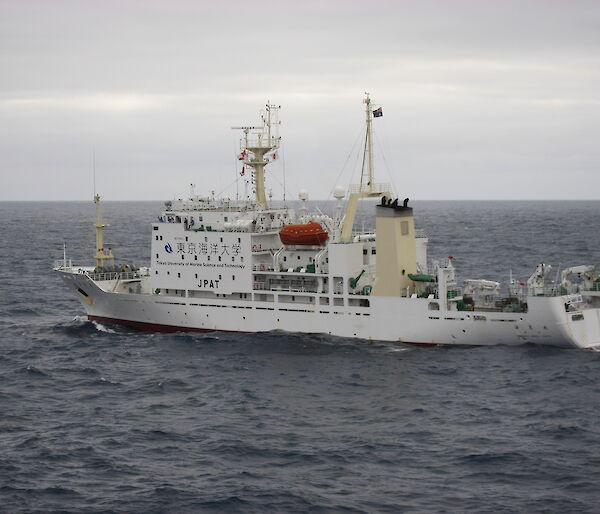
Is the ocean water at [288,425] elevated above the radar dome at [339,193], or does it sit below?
below

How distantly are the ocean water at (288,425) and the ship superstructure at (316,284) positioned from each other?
982mm

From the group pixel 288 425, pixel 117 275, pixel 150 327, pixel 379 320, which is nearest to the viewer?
pixel 288 425

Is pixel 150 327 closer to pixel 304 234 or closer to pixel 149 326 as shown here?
pixel 149 326

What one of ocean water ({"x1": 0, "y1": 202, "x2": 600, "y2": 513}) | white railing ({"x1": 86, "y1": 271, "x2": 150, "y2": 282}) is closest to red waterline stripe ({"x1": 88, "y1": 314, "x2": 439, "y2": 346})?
ocean water ({"x1": 0, "y1": 202, "x2": 600, "y2": 513})

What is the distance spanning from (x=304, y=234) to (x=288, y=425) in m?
13.9

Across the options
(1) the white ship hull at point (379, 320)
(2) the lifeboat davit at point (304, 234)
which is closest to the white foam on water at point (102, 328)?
(1) the white ship hull at point (379, 320)

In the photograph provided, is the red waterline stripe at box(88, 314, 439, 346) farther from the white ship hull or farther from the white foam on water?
the white foam on water

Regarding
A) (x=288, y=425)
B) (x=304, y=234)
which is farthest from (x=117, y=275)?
(x=288, y=425)

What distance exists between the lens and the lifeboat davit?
132ft

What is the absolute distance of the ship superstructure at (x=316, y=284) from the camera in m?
37.0

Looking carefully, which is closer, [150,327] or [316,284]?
[316,284]

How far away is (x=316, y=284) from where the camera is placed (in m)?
40.0

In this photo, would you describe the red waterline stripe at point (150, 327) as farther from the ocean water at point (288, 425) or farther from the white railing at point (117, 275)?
the white railing at point (117, 275)

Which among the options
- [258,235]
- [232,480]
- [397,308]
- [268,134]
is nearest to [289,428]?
[232,480]
